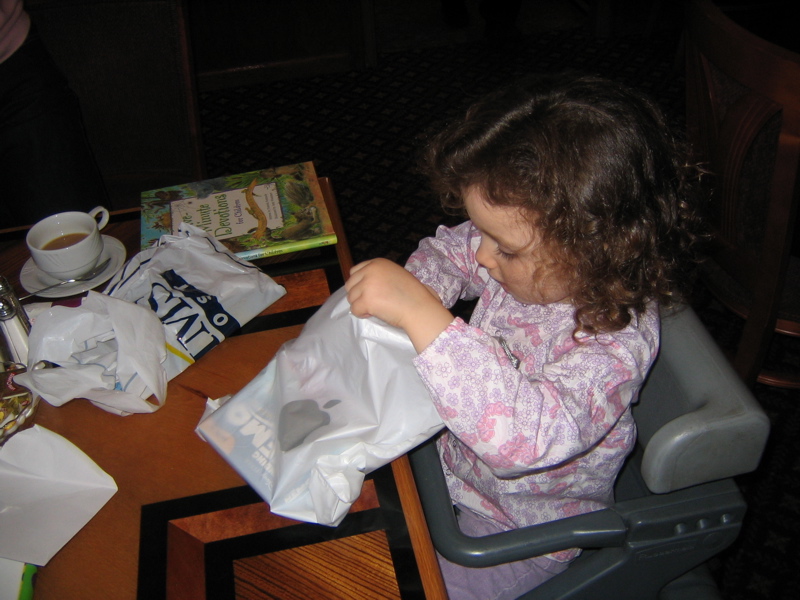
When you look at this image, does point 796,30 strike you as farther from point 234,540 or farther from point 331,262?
point 234,540

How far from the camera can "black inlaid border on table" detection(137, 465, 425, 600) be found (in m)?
0.60

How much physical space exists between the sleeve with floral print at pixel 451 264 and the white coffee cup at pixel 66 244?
476 mm

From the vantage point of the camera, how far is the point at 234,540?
0.63 m

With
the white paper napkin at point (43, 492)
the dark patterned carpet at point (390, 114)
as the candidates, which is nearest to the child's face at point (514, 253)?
the white paper napkin at point (43, 492)

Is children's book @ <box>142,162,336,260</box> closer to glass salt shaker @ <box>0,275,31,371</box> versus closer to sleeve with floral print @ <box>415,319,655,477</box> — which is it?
glass salt shaker @ <box>0,275,31,371</box>

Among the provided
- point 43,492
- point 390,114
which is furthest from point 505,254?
point 390,114

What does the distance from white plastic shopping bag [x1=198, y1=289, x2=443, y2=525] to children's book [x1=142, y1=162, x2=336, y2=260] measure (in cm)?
24

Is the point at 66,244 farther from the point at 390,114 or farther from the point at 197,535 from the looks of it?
the point at 390,114

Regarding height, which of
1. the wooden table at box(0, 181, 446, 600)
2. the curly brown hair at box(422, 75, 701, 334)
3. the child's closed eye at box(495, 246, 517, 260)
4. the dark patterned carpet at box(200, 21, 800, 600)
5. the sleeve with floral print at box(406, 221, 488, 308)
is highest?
the curly brown hair at box(422, 75, 701, 334)

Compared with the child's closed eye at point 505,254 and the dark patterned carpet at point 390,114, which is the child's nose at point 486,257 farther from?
the dark patterned carpet at point 390,114

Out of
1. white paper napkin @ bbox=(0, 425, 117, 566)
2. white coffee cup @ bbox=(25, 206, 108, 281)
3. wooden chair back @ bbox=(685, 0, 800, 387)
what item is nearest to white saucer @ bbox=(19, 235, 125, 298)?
white coffee cup @ bbox=(25, 206, 108, 281)

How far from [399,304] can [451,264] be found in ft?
0.94

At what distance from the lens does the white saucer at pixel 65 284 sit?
0.91 meters

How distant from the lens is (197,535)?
634 millimetres
